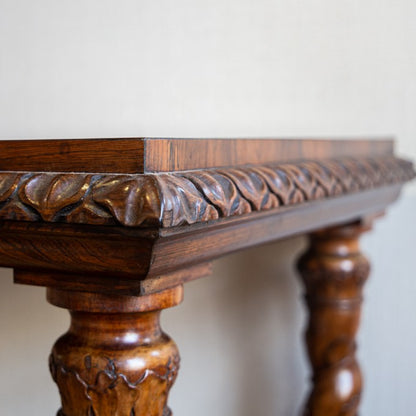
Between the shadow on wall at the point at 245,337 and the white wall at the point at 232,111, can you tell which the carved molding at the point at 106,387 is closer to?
the white wall at the point at 232,111

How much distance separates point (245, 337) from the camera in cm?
100

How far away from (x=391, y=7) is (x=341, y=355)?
621 mm

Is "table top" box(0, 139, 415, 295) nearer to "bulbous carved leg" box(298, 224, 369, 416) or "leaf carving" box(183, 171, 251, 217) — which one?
"leaf carving" box(183, 171, 251, 217)

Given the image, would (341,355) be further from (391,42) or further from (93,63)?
(391,42)

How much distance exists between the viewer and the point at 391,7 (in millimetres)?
1192

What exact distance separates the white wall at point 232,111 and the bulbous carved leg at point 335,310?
0.42 feet

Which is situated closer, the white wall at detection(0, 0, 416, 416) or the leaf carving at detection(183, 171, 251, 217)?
the leaf carving at detection(183, 171, 251, 217)

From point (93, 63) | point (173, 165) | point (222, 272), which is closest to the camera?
point (173, 165)

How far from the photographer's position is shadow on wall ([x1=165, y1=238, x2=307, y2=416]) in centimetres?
88

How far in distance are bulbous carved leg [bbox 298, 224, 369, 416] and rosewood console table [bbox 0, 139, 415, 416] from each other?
325 millimetres

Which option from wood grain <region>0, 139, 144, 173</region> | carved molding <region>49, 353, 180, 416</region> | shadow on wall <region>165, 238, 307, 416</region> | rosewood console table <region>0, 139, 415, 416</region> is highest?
wood grain <region>0, 139, 144, 173</region>

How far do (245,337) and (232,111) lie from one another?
1.12 feet

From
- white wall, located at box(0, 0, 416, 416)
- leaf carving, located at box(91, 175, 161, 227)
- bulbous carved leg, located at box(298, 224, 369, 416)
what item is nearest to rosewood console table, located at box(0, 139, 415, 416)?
leaf carving, located at box(91, 175, 161, 227)

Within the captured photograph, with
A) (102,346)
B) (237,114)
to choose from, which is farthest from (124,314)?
(237,114)
